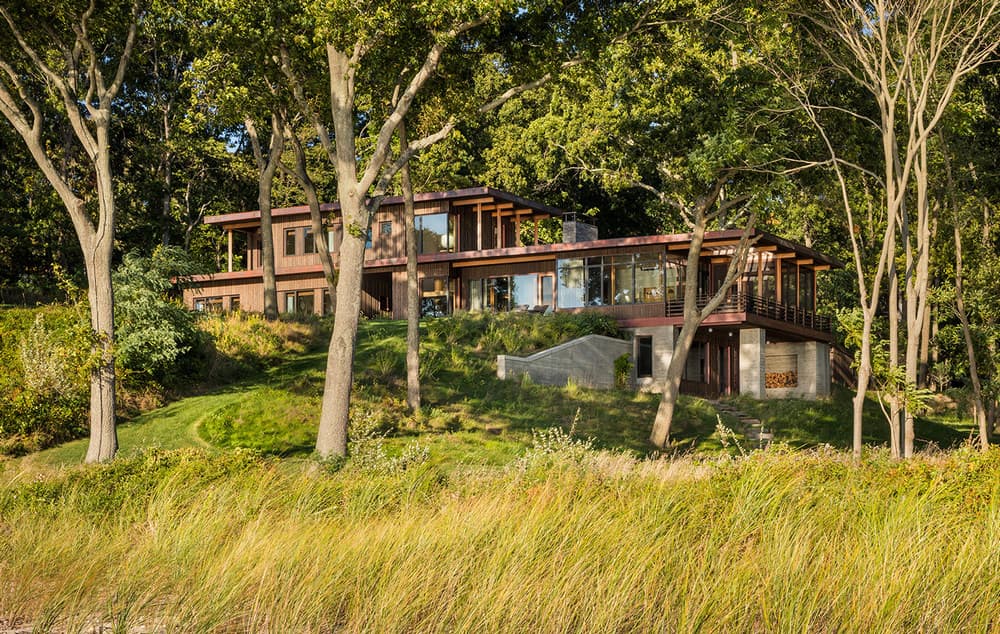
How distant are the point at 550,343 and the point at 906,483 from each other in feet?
73.2

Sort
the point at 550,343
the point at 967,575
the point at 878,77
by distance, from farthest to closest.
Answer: the point at 550,343
the point at 878,77
the point at 967,575

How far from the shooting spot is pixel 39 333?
79.4 feet

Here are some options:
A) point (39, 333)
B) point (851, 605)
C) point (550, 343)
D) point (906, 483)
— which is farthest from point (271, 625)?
point (550, 343)

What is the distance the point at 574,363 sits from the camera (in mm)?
33500

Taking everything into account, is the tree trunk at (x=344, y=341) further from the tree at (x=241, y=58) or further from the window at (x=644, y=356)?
the window at (x=644, y=356)

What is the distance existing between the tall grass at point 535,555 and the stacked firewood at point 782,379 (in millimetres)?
28868

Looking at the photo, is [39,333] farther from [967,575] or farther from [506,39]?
[967,575]

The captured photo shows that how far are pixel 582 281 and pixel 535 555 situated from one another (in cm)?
3184

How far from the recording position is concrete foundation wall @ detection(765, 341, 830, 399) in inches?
1578

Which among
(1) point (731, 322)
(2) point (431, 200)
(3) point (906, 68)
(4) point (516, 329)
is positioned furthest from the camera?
(2) point (431, 200)

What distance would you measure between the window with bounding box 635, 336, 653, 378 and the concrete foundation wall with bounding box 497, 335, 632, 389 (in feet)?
1.80

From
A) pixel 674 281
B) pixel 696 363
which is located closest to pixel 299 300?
pixel 674 281

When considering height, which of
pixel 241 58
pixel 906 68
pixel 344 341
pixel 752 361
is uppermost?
pixel 241 58

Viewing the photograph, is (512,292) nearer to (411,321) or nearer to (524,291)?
(524,291)
